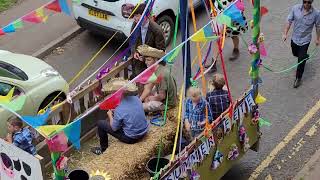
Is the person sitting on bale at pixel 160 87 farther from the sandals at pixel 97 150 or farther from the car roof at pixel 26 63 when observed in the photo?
the car roof at pixel 26 63

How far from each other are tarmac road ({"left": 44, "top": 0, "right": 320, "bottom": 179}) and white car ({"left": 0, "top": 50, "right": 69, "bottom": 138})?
1338 mm

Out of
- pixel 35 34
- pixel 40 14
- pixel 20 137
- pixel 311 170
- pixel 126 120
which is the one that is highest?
pixel 40 14

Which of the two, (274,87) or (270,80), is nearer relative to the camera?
(274,87)

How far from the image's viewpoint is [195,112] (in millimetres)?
7223

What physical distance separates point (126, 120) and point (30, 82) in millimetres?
2406

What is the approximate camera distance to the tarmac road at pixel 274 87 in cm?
833

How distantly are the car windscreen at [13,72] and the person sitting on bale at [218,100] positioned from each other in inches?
123

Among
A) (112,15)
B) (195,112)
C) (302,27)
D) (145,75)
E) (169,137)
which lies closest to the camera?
(145,75)

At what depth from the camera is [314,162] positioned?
323 inches

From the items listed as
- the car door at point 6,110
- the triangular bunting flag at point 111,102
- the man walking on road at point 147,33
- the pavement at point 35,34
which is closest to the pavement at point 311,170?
the man walking on road at point 147,33

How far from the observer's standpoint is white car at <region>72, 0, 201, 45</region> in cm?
1059

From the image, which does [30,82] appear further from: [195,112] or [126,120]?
[195,112]

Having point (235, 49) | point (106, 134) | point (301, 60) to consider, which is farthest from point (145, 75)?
point (235, 49)

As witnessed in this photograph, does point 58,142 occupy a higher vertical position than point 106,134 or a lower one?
higher
